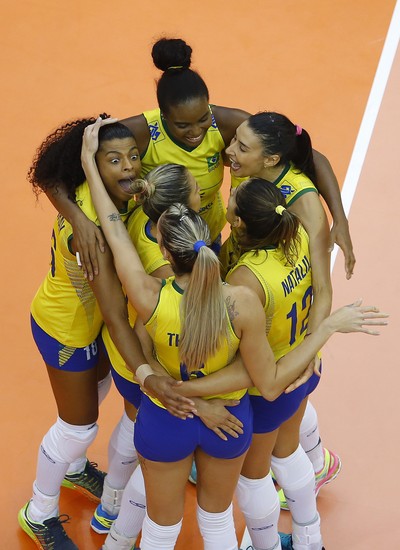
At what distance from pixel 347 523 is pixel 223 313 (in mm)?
2041

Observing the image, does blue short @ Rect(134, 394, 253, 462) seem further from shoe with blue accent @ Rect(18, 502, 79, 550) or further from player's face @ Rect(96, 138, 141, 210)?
shoe with blue accent @ Rect(18, 502, 79, 550)

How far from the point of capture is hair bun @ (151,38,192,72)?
442 cm

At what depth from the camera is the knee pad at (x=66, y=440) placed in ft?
15.2

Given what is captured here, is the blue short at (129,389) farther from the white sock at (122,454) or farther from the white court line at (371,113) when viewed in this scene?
the white court line at (371,113)

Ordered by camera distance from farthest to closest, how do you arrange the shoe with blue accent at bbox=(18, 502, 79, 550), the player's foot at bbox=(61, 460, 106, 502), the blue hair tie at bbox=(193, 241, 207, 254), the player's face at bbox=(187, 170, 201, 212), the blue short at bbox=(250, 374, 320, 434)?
the player's foot at bbox=(61, 460, 106, 502) → the shoe with blue accent at bbox=(18, 502, 79, 550) → the blue short at bbox=(250, 374, 320, 434) → the player's face at bbox=(187, 170, 201, 212) → the blue hair tie at bbox=(193, 241, 207, 254)

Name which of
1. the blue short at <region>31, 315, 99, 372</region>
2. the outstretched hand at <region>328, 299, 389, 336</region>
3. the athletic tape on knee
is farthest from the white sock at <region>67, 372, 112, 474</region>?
the outstretched hand at <region>328, 299, 389, 336</region>

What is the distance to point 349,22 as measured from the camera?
8.70 metres

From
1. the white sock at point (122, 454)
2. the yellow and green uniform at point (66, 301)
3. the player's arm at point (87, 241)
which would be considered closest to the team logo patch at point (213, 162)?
the yellow and green uniform at point (66, 301)

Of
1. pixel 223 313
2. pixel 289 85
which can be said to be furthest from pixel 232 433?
pixel 289 85

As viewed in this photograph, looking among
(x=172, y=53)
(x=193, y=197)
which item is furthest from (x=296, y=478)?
(x=172, y=53)

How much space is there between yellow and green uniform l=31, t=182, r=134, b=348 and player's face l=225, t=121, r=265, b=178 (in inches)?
21.6

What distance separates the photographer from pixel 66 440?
462 centimetres

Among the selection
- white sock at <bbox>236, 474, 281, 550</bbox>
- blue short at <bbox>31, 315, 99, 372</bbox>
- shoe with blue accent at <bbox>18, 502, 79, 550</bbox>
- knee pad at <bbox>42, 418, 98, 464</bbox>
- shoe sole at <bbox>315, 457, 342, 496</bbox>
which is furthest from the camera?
shoe sole at <bbox>315, 457, 342, 496</bbox>

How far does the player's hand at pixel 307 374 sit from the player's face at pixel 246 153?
894 mm
